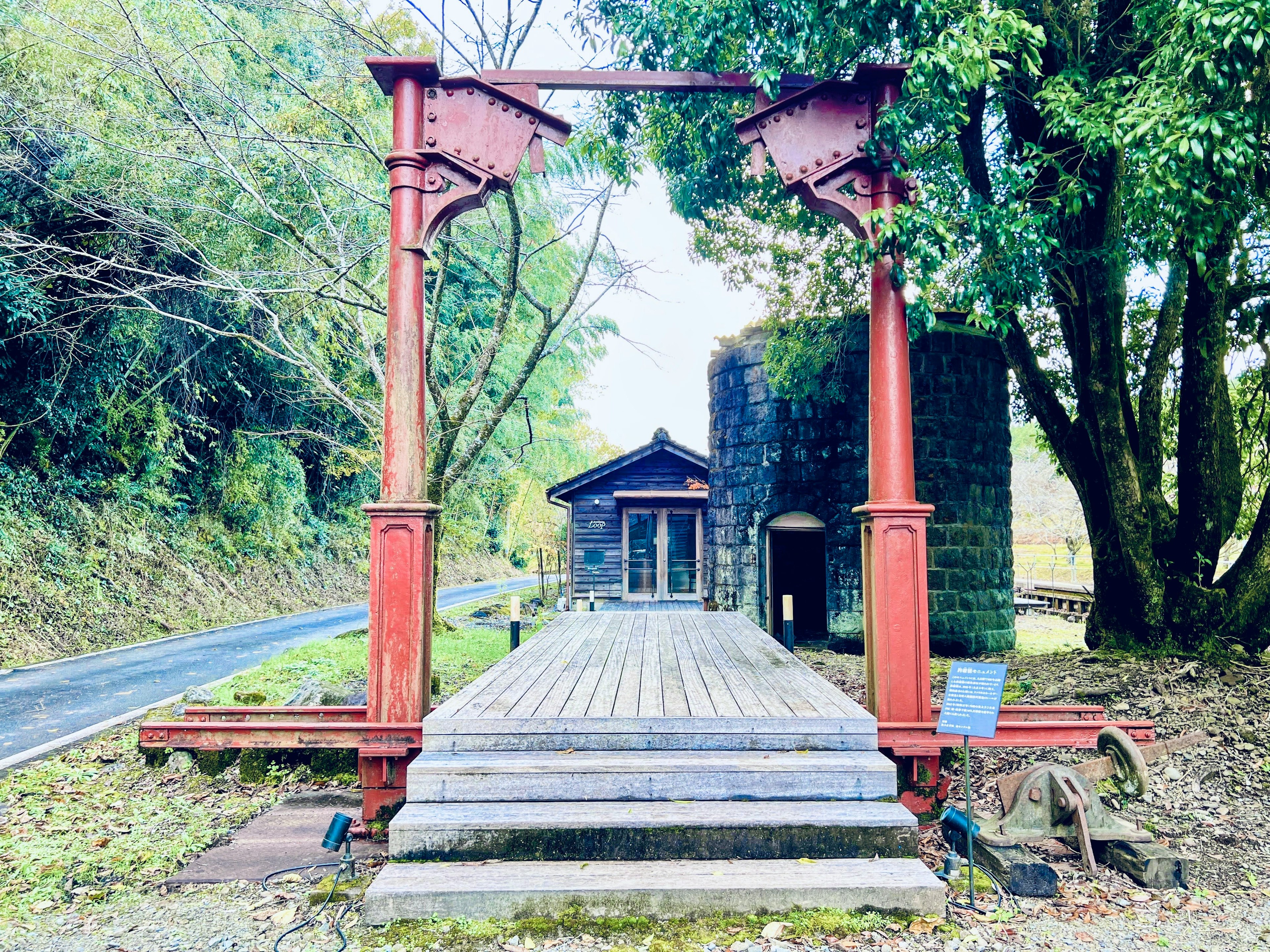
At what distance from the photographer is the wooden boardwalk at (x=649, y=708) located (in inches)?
159

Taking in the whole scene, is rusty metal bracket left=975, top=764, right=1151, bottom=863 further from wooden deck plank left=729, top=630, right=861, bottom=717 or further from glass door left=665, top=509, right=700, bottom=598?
glass door left=665, top=509, right=700, bottom=598

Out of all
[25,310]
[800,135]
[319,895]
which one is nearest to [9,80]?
[25,310]

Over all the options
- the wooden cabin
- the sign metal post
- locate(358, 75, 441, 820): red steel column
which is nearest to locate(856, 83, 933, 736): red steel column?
the sign metal post

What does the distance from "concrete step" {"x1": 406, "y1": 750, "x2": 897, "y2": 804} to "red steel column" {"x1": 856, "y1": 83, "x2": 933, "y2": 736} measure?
647 mm

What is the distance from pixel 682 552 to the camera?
17.0 m

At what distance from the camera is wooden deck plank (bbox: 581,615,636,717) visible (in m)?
4.21

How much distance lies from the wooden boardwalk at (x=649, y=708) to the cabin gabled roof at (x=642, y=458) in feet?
35.5

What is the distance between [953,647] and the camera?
11.4 meters

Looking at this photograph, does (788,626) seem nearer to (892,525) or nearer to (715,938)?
(892,525)

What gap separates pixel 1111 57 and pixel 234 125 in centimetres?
882

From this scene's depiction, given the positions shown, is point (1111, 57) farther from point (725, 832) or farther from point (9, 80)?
point (9, 80)

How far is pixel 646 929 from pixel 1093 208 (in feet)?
23.2

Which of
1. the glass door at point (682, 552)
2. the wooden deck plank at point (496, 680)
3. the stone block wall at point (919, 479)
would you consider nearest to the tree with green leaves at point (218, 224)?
the wooden deck plank at point (496, 680)

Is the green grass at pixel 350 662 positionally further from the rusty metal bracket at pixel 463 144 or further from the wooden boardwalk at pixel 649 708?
the rusty metal bracket at pixel 463 144
